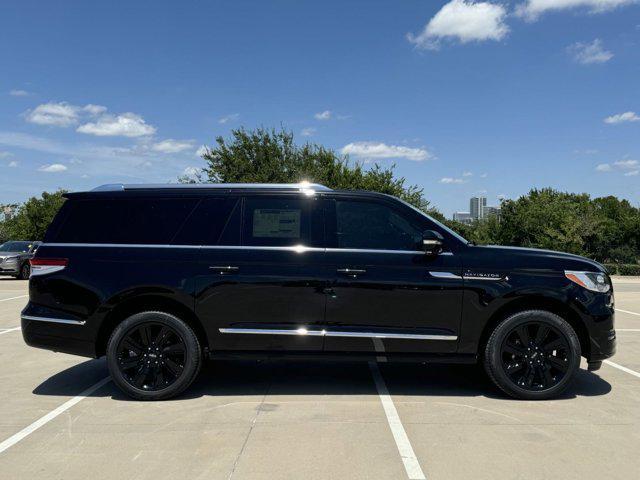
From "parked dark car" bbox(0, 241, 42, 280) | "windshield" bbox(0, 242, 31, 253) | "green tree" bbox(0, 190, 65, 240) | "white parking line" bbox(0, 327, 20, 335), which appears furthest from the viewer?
"green tree" bbox(0, 190, 65, 240)

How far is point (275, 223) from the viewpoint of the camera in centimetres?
479

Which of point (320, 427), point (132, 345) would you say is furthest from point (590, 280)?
point (132, 345)

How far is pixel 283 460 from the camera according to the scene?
3.41 meters

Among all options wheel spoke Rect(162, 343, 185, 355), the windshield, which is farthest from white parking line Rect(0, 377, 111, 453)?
the windshield

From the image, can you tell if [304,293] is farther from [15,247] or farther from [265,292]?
[15,247]

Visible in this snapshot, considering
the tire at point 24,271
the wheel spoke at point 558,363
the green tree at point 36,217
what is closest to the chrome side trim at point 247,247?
the wheel spoke at point 558,363

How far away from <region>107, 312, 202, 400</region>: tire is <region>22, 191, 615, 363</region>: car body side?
0.15 m

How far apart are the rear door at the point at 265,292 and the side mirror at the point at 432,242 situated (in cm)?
93

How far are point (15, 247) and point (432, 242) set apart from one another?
21545mm

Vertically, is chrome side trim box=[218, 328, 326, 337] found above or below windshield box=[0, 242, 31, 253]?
below

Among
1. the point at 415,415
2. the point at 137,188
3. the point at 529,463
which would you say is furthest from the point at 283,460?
the point at 137,188

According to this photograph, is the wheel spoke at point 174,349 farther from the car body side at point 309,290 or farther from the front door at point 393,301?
the front door at point 393,301

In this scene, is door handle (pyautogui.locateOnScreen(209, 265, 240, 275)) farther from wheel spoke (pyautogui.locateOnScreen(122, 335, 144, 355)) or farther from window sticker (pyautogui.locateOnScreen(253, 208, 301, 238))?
wheel spoke (pyautogui.locateOnScreen(122, 335, 144, 355))

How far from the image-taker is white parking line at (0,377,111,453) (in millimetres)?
3742
